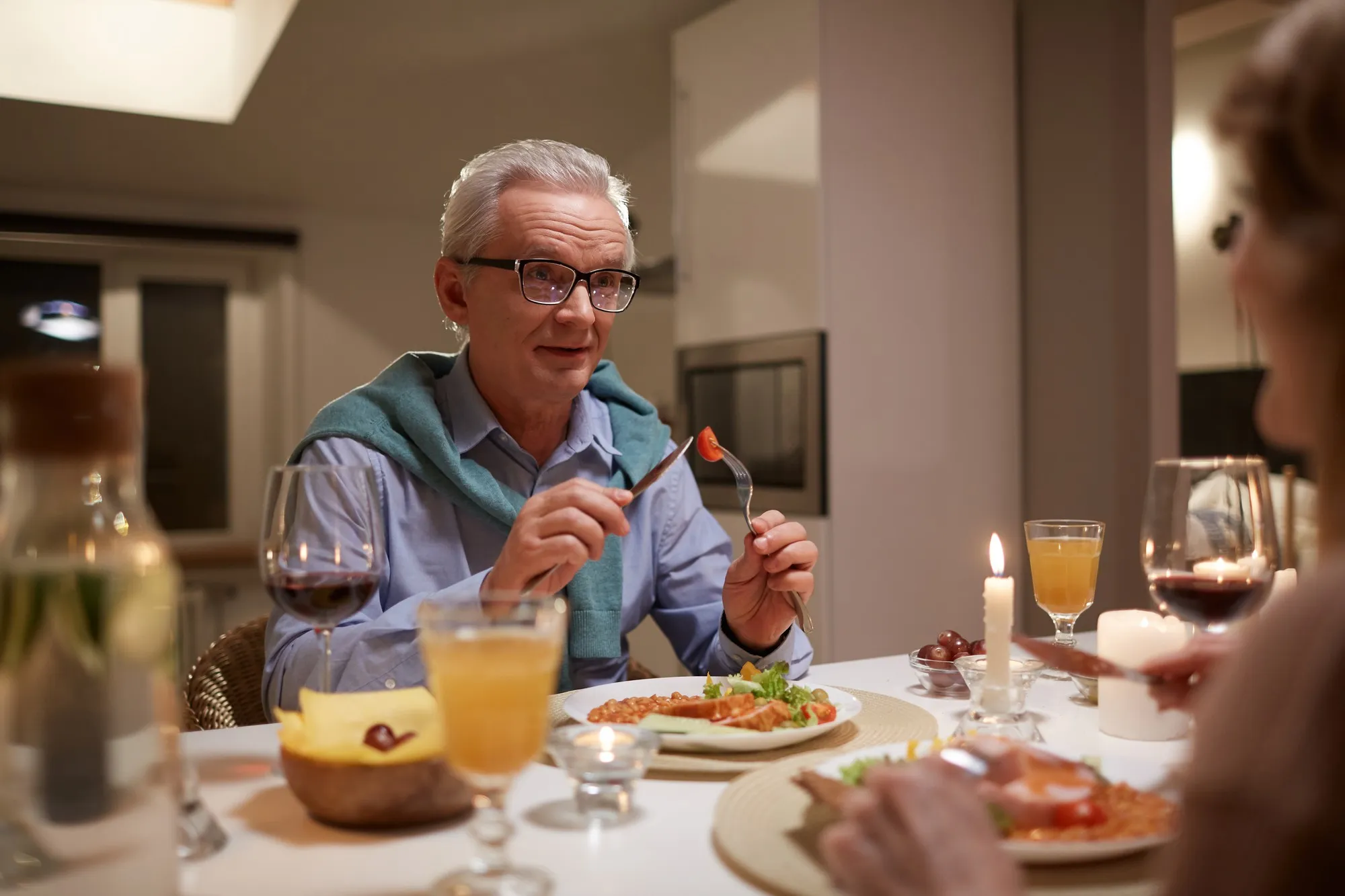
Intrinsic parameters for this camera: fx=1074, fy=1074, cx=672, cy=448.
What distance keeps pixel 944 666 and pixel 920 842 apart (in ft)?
2.65

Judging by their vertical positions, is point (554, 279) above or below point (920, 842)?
above

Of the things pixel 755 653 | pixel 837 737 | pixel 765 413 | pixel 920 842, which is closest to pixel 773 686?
pixel 837 737

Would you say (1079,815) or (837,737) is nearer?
(1079,815)

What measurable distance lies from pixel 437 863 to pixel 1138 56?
10.5ft

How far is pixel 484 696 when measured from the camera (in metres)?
0.76

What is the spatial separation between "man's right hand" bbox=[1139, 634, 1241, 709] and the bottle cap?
898 mm

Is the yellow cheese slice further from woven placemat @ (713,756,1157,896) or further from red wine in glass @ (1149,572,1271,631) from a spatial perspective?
red wine in glass @ (1149,572,1271,631)

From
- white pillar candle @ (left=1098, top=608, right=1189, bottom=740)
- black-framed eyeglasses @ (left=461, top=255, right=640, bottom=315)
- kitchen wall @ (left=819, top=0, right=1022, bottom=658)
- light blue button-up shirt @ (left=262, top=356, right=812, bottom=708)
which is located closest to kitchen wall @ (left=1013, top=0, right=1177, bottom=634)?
kitchen wall @ (left=819, top=0, right=1022, bottom=658)

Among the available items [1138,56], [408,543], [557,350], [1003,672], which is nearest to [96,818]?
[1003,672]

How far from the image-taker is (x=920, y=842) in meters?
0.63

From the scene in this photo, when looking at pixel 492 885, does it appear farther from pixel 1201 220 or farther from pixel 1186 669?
pixel 1201 220

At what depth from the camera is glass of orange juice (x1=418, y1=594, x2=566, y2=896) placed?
0.76m

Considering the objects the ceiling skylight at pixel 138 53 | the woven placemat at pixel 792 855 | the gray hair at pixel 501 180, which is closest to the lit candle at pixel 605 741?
the woven placemat at pixel 792 855

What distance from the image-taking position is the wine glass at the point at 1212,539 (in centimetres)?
108
